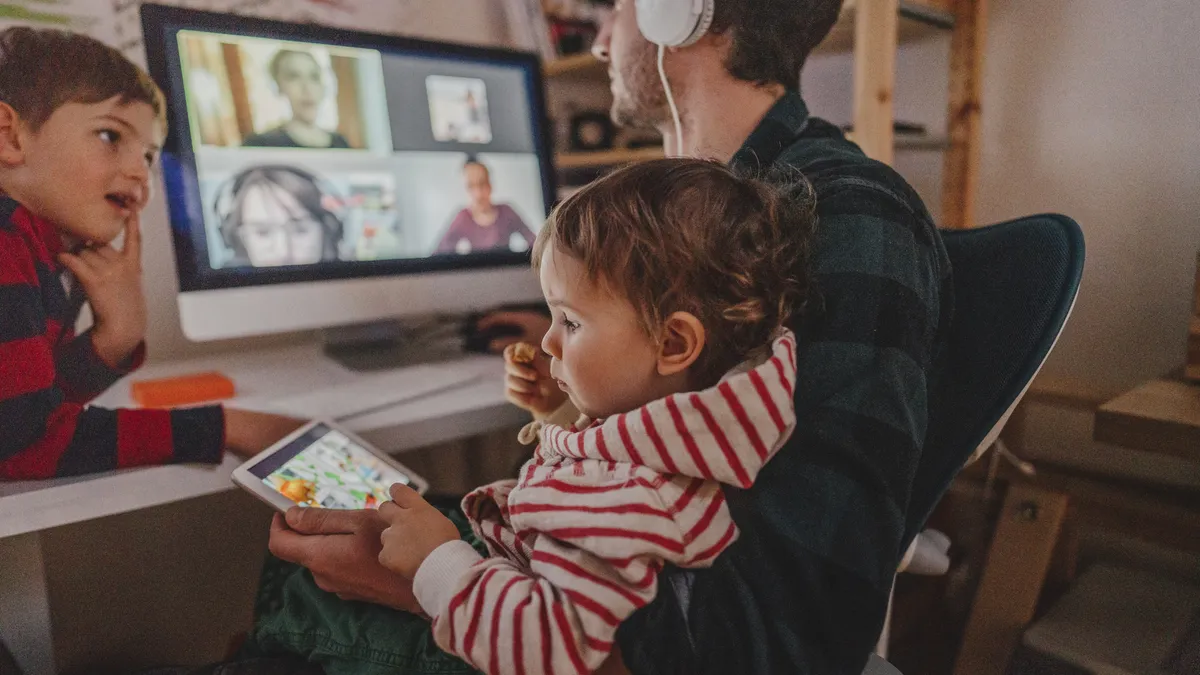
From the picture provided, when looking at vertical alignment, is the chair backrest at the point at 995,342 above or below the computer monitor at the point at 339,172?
below

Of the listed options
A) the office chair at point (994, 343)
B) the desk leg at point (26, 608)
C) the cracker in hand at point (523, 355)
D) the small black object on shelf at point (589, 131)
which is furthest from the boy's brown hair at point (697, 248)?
the small black object on shelf at point (589, 131)

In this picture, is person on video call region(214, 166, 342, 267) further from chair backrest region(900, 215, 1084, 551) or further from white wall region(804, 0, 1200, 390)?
white wall region(804, 0, 1200, 390)

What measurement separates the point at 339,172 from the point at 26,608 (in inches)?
25.3

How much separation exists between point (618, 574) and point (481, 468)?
112 cm

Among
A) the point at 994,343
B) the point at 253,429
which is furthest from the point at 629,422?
the point at 253,429

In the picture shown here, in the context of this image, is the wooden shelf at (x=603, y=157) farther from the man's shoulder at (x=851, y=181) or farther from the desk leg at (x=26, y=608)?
the desk leg at (x=26, y=608)

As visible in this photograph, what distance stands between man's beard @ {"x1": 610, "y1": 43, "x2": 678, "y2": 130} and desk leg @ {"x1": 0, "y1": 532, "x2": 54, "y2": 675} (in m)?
0.85

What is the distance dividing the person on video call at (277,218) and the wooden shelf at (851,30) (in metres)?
0.53

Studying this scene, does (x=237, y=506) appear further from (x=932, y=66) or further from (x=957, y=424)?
(x=932, y=66)

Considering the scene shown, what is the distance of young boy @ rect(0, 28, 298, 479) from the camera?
30.2 inches

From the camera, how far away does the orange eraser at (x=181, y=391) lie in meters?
0.96

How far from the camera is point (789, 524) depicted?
1.85ft

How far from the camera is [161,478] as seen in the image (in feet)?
2.55

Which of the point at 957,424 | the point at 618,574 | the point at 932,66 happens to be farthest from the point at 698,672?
the point at 932,66
